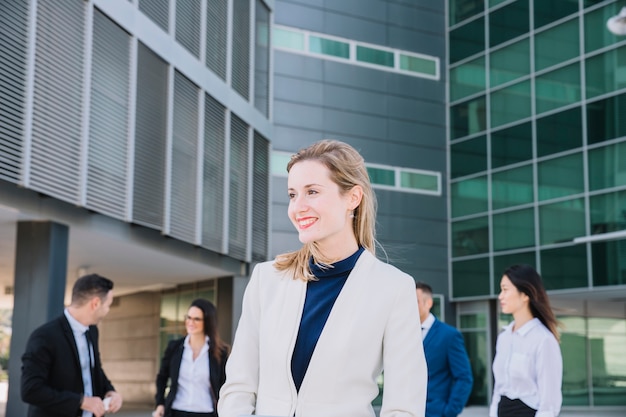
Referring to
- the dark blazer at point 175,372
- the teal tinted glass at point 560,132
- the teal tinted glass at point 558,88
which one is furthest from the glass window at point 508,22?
the dark blazer at point 175,372

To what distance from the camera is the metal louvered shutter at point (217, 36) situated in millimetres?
19688

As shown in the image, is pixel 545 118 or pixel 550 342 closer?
pixel 550 342

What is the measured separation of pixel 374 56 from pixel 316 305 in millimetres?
24994

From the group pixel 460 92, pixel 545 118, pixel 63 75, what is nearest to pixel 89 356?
pixel 63 75

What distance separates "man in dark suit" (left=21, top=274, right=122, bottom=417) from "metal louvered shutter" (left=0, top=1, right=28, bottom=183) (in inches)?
243

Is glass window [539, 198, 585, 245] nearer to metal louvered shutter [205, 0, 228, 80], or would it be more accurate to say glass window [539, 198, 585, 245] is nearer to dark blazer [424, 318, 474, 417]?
metal louvered shutter [205, 0, 228, 80]

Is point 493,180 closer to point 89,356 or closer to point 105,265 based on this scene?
point 105,265

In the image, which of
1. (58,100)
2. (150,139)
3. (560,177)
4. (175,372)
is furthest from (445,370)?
(560,177)

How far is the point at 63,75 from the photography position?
44.3 ft

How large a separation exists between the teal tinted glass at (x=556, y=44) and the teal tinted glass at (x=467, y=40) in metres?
2.30

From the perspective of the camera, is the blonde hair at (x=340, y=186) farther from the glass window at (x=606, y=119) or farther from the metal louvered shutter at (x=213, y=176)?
the glass window at (x=606, y=119)

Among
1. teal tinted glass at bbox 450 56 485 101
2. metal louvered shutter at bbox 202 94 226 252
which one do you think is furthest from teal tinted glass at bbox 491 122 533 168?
metal louvered shutter at bbox 202 94 226 252

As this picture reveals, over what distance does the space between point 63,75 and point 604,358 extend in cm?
1787

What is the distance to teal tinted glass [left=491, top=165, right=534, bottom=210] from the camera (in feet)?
81.2
